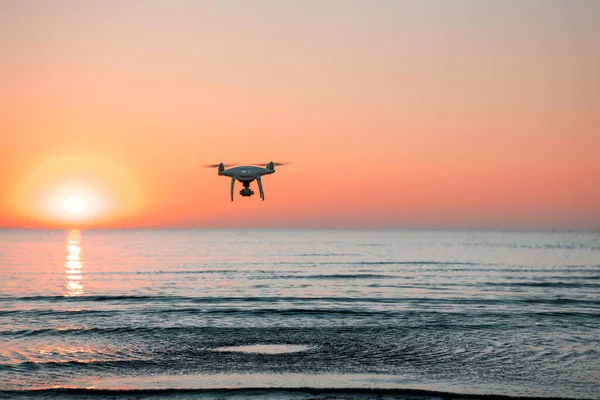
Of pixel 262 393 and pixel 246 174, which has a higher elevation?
pixel 246 174

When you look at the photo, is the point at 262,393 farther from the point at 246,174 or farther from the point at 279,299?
the point at 279,299

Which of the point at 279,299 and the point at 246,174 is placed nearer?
the point at 246,174

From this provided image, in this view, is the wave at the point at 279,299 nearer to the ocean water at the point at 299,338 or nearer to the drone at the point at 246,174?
the ocean water at the point at 299,338

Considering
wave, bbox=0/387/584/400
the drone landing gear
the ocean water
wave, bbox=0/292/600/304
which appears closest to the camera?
wave, bbox=0/387/584/400

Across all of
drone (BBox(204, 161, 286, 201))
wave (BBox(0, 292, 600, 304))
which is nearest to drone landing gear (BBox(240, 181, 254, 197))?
drone (BBox(204, 161, 286, 201))

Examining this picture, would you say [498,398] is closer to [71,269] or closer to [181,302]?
[181,302]

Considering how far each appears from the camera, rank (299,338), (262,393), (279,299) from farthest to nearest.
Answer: (279,299), (299,338), (262,393)

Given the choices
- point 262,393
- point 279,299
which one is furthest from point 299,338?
point 279,299

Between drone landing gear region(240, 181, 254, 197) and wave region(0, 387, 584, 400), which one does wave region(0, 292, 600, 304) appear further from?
wave region(0, 387, 584, 400)

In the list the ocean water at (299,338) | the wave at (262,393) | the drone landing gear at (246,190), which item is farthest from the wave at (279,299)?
the wave at (262,393)
